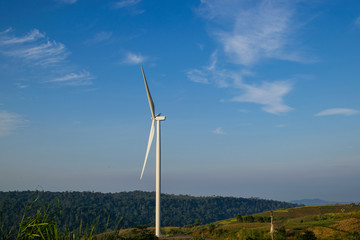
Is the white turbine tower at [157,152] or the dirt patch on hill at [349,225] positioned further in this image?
the white turbine tower at [157,152]

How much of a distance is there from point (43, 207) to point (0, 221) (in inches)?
47.4

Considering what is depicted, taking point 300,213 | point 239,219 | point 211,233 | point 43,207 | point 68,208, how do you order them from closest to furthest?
point 43,207 → point 211,233 → point 239,219 → point 300,213 → point 68,208

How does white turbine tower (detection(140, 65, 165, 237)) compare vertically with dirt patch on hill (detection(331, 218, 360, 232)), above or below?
above

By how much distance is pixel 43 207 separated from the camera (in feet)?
27.0

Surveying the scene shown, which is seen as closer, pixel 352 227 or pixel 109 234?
pixel 109 234

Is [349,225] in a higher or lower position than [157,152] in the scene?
lower

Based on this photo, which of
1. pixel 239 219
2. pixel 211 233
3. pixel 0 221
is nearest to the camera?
pixel 0 221

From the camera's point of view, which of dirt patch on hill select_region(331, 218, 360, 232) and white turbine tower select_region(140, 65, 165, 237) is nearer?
dirt patch on hill select_region(331, 218, 360, 232)

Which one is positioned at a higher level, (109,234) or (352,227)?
(109,234)

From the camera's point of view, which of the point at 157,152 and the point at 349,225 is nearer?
the point at 349,225

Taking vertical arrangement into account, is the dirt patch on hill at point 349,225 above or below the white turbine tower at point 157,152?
below

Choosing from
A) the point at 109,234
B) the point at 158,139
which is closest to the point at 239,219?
the point at 158,139

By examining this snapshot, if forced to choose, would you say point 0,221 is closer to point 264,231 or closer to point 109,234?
point 109,234

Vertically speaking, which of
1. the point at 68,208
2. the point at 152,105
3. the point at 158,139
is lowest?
the point at 68,208
